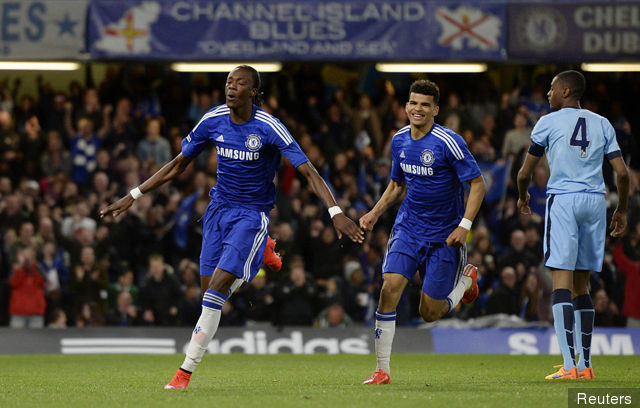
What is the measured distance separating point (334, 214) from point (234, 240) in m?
0.85

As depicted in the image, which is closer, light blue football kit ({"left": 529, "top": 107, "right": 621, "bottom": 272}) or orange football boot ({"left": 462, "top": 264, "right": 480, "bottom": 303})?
light blue football kit ({"left": 529, "top": 107, "right": 621, "bottom": 272})

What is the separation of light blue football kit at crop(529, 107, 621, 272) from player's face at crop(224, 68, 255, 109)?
2537mm

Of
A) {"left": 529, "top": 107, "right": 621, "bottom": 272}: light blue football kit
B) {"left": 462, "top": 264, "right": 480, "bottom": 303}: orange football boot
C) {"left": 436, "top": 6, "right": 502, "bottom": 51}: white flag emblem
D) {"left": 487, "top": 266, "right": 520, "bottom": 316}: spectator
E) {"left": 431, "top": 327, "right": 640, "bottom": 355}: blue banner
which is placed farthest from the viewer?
{"left": 436, "top": 6, "right": 502, "bottom": 51}: white flag emblem

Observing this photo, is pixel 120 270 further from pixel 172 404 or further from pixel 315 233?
pixel 172 404

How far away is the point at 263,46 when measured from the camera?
1759 cm

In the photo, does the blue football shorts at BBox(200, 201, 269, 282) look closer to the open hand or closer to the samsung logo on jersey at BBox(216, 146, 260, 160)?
the samsung logo on jersey at BBox(216, 146, 260, 160)

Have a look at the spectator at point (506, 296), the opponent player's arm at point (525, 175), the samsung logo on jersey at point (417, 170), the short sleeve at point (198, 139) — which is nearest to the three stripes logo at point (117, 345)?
the spectator at point (506, 296)

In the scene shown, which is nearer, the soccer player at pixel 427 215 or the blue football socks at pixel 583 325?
the soccer player at pixel 427 215

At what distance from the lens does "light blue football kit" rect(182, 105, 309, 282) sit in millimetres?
8992

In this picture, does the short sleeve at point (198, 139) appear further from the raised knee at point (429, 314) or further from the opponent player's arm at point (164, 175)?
the raised knee at point (429, 314)

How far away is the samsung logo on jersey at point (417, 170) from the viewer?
31.3 feet

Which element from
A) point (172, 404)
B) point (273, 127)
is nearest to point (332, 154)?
point (273, 127)

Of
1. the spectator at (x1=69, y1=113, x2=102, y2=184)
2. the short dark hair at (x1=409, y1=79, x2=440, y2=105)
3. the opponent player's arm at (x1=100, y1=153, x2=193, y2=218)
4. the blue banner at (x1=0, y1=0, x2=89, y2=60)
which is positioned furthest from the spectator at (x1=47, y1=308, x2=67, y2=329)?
the short dark hair at (x1=409, y1=79, x2=440, y2=105)

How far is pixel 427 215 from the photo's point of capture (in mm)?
9680
